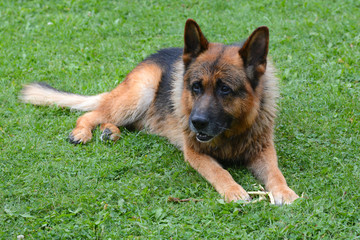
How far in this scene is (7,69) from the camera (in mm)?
8008

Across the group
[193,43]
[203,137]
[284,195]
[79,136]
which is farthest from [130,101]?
[284,195]

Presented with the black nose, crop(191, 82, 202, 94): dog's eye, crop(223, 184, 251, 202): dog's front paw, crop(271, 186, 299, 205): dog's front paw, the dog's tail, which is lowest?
the dog's tail

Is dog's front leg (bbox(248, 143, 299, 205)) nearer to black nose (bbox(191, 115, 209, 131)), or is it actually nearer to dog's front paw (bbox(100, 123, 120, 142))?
black nose (bbox(191, 115, 209, 131))

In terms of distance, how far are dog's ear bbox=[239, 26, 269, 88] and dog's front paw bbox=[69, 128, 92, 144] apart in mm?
2301

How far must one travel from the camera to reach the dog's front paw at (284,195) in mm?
4461

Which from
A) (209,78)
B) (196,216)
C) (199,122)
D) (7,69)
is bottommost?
(7,69)

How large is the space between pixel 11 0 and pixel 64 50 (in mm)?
2971

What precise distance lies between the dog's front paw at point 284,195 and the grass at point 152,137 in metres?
0.14

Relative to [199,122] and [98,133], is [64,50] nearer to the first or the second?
[98,133]

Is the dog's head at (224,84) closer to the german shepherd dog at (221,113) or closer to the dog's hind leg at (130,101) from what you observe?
the german shepherd dog at (221,113)

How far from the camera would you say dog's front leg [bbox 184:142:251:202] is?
15.1ft

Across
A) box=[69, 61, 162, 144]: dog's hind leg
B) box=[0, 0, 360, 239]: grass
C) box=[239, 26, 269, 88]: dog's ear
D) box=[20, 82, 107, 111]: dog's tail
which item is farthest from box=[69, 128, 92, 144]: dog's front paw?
box=[239, 26, 269, 88]: dog's ear

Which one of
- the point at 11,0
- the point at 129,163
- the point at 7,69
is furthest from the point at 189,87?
the point at 11,0

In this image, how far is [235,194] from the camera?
15.1ft
